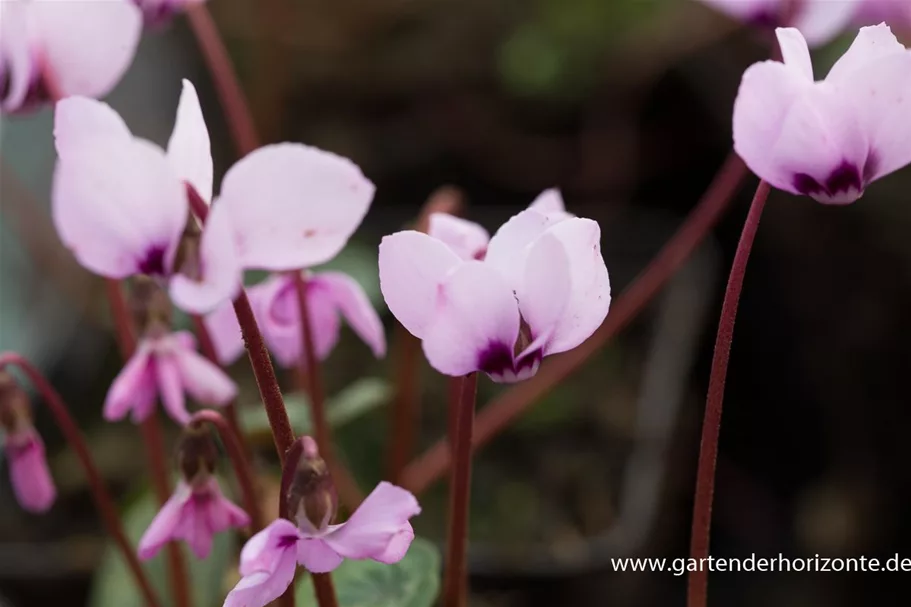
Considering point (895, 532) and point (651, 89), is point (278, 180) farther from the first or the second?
point (651, 89)

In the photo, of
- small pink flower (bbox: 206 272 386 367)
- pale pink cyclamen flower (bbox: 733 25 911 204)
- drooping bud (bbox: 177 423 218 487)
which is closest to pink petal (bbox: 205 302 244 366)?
small pink flower (bbox: 206 272 386 367)

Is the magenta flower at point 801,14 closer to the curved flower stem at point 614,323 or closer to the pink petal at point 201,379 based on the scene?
the curved flower stem at point 614,323

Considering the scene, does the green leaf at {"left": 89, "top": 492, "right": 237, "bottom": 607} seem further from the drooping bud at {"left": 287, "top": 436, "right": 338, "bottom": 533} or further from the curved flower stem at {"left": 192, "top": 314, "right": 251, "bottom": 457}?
the drooping bud at {"left": 287, "top": 436, "right": 338, "bottom": 533}

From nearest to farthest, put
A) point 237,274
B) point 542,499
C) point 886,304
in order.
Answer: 1. point 237,274
2. point 542,499
3. point 886,304

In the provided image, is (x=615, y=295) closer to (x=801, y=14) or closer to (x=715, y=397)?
(x=801, y=14)

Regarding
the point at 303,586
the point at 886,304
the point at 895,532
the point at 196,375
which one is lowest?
the point at 895,532

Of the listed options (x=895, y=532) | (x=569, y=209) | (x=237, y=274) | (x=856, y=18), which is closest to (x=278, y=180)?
(x=237, y=274)
